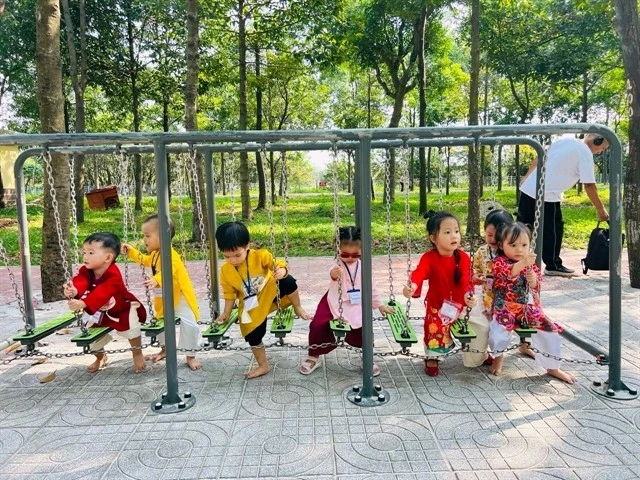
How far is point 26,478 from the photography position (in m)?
2.27

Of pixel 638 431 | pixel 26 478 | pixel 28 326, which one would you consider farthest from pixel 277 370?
pixel 638 431

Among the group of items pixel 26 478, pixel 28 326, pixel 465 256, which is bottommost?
pixel 26 478

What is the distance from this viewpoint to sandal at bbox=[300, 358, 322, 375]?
3470 millimetres

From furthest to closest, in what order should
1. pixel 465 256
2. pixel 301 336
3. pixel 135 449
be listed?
pixel 301 336, pixel 465 256, pixel 135 449

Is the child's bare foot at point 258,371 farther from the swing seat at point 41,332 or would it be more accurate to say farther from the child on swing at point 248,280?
the swing seat at point 41,332

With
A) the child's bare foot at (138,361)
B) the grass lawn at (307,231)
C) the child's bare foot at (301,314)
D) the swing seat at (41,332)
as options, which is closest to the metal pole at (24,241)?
the swing seat at (41,332)

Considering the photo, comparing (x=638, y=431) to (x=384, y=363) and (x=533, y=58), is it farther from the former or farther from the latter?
(x=533, y=58)

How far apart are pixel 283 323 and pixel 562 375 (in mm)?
1871

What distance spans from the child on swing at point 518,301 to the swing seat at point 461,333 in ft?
0.80

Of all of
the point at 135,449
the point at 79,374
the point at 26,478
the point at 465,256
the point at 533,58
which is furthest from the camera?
the point at 533,58

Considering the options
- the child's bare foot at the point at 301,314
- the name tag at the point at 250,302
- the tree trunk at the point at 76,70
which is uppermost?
the tree trunk at the point at 76,70

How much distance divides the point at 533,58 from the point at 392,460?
1520 cm

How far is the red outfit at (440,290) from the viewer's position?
3.31 meters

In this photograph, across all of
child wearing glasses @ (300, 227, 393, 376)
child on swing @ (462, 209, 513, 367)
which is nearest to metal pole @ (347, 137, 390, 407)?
child wearing glasses @ (300, 227, 393, 376)
